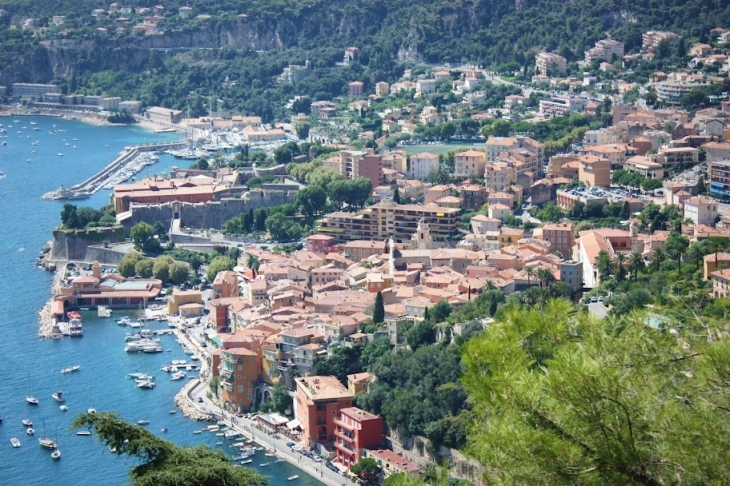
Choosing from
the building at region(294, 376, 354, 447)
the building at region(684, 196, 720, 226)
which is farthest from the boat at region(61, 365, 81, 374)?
the building at region(684, 196, 720, 226)

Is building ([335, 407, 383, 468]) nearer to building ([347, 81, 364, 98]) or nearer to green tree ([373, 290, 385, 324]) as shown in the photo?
green tree ([373, 290, 385, 324])

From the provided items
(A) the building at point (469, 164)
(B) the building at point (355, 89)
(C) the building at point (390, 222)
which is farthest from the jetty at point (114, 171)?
(C) the building at point (390, 222)

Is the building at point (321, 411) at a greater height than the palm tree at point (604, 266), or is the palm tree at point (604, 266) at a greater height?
the palm tree at point (604, 266)

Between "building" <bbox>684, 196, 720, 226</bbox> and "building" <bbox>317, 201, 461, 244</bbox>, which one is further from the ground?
"building" <bbox>684, 196, 720, 226</bbox>

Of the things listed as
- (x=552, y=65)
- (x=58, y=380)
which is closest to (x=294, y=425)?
(x=58, y=380)

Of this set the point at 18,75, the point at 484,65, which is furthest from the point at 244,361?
the point at 18,75

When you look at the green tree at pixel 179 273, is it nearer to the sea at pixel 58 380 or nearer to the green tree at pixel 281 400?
the sea at pixel 58 380
